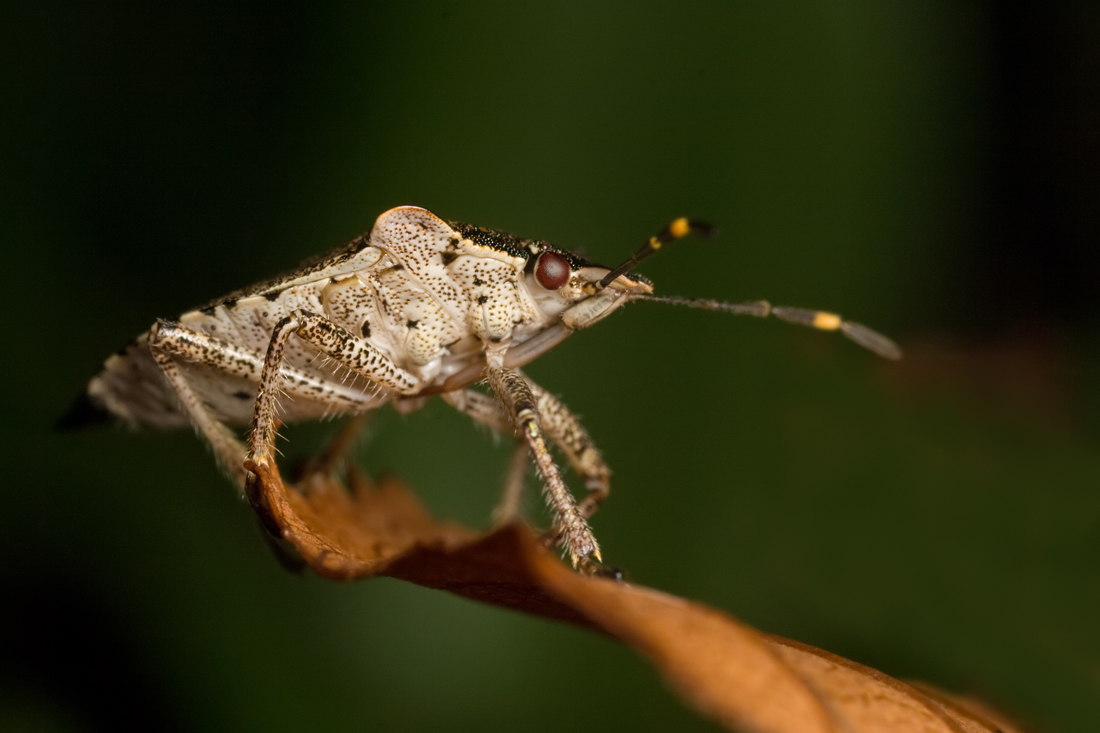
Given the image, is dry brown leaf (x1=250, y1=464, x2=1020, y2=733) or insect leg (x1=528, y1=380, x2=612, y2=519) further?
insect leg (x1=528, y1=380, x2=612, y2=519)

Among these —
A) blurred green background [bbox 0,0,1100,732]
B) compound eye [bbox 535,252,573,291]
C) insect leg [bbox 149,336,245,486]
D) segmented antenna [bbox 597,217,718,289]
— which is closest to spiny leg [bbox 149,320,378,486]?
insect leg [bbox 149,336,245,486]

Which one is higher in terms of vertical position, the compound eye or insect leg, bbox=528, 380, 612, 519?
the compound eye

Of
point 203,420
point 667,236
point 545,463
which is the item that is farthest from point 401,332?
point 667,236

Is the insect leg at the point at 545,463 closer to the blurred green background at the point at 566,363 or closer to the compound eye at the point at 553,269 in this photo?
the compound eye at the point at 553,269

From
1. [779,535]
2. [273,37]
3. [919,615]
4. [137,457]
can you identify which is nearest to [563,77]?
[273,37]

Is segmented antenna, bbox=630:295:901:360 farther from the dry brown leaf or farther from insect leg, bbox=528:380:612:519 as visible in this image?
the dry brown leaf

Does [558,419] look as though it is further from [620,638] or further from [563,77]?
[620,638]
